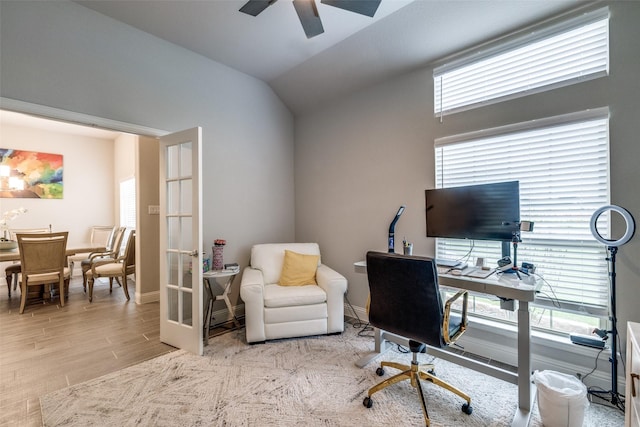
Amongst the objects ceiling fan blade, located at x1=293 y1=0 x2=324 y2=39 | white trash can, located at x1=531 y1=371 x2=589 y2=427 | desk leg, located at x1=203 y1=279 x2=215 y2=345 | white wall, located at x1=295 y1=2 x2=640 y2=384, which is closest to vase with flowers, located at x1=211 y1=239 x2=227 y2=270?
desk leg, located at x1=203 y1=279 x2=215 y2=345

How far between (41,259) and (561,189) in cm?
579

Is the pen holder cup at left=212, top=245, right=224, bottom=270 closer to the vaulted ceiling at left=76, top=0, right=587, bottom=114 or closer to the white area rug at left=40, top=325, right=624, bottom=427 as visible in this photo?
the white area rug at left=40, top=325, right=624, bottom=427

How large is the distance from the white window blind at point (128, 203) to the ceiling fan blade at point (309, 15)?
506 centimetres

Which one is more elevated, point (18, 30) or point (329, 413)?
point (18, 30)

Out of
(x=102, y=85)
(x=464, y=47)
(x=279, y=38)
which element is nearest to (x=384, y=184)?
(x=464, y=47)

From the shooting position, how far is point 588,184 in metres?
2.00

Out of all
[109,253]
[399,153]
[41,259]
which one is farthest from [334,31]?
[109,253]

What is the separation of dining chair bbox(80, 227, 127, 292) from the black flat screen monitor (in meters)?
4.93

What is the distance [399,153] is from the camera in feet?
9.82

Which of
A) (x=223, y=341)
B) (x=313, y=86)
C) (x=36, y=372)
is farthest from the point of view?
(x=313, y=86)

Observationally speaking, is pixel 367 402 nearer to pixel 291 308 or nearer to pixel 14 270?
pixel 291 308

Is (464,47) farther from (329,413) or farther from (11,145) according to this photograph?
(11,145)

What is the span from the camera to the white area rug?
170cm

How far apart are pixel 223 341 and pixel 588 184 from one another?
3378 millimetres
